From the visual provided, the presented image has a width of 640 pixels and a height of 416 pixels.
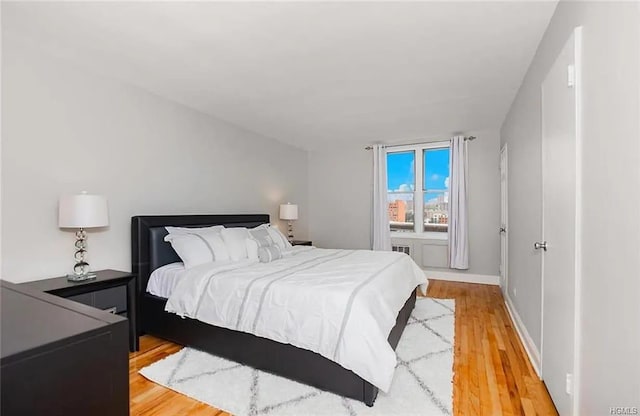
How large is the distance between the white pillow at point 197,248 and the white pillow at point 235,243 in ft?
0.18

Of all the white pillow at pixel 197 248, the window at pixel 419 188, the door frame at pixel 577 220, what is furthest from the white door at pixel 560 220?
the window at pixel 419 188

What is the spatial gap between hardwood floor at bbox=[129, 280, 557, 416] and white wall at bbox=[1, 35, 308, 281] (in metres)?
1.17

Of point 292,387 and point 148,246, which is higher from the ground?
point 148,246

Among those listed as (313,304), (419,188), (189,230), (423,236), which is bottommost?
(313,304)

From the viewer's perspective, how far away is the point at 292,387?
2.12 meters


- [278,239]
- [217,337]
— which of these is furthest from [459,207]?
[217,337]

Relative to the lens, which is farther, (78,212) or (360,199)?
(360,199)

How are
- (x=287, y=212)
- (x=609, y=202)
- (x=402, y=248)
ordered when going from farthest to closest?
(x=402, y=248), (x=287, y=212), (x=609, y=202)

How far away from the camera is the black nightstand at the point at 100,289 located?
7.34ft

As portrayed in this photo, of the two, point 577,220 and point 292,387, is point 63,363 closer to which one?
point 292,387

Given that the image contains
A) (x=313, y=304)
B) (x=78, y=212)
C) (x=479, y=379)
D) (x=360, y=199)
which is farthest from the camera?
(x=360, y=199)

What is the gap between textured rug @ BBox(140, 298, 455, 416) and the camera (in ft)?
6.23

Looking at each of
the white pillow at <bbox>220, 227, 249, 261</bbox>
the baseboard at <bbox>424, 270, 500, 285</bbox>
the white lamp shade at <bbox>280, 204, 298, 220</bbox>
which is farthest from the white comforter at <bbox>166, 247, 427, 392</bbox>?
the baseboard at <bbox>424, 270, 500, 285</bbox>

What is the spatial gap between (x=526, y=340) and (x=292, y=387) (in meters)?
2.06
